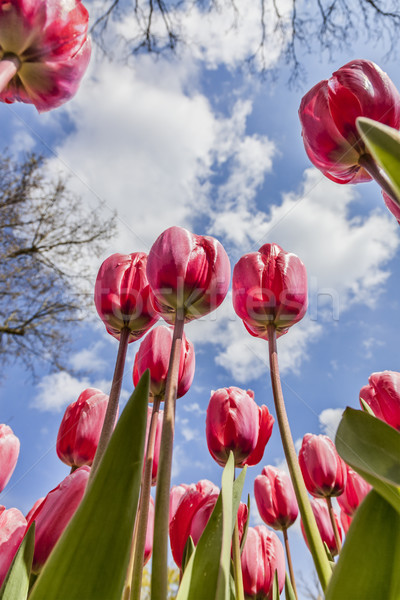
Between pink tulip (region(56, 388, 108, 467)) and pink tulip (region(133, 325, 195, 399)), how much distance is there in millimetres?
93

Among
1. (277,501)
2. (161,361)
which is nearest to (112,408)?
(161,361)

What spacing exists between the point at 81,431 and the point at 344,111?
2.00 feet

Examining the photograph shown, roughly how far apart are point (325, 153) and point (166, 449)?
0.43m

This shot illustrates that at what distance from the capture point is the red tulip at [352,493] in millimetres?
868

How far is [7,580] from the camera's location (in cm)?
35

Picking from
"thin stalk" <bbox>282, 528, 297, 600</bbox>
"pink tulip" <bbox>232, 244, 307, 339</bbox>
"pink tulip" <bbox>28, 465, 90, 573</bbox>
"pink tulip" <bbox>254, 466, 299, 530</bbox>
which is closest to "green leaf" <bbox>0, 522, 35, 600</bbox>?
"pink tulip" <bbox>28, 465, 90, 573</bbox>

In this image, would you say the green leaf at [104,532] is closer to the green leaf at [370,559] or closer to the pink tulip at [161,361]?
the green leaf at [370,559]

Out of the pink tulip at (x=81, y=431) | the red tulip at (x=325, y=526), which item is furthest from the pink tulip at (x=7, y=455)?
the red tulip at (x=325, y=526)

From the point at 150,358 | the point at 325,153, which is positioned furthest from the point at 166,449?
the point at 325,153

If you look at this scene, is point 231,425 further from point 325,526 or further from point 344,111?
point 344,111

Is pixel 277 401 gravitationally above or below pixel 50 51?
below

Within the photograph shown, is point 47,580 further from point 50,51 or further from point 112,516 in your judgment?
point 50,51

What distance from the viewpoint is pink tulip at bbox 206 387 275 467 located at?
2.58 feet

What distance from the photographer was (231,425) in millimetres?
791
